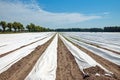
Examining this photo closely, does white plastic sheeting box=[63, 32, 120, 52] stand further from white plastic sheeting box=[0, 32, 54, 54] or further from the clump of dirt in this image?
white plastic sheeting box=[0, 32, 54, 54]

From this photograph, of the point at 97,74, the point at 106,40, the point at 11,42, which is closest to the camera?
the point at 97,74

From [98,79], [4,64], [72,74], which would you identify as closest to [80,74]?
[72,74]

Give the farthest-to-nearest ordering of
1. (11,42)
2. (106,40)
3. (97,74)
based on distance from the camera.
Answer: (106,40) < (11,42) < (97,74)

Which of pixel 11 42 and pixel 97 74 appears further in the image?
pixel 11 42

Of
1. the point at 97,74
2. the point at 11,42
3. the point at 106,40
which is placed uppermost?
the point at 97,74

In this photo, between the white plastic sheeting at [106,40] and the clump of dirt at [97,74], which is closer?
the clump of dirt at [97,74]

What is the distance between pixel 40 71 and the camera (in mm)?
5762

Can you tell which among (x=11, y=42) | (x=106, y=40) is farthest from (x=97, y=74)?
(x=106, y=40)

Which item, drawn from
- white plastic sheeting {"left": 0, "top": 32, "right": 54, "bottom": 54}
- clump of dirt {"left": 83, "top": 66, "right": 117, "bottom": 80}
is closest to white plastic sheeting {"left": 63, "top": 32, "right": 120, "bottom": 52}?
clump of dirt {"left": 83, "top": 66, "right": 117, "bottom": 80}

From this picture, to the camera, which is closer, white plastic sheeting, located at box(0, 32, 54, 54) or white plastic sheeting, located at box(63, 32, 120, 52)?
white plastic sheeting, located at box(0, 32, 54, 54)

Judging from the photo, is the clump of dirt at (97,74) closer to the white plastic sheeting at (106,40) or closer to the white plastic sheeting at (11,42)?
the white plastic sheeting at (106,40)

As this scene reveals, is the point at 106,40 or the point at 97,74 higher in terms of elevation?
the point at 97,74

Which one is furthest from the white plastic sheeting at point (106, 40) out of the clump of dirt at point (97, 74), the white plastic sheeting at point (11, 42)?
the white plastic sheeting at point (11, 42)

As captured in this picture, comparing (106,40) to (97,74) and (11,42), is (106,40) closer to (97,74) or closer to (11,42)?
(11,42)
